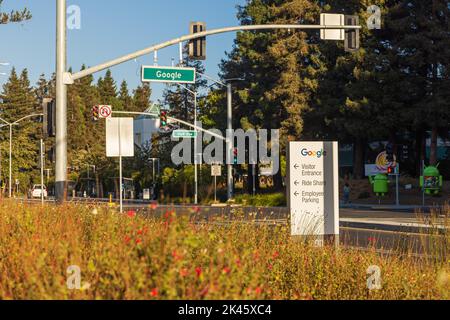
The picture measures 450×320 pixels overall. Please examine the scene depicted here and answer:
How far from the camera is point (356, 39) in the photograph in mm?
22375

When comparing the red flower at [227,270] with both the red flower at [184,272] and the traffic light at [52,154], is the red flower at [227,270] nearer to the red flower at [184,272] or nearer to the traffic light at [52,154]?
the red flower at [184,272]

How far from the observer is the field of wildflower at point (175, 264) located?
19.6 ft

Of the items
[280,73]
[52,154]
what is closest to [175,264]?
[52,154]

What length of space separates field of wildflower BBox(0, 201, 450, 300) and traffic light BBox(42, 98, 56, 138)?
5057 millimetres

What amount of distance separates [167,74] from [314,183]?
1153 centimetres

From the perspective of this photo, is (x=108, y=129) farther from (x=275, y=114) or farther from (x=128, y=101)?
(x=128, y=101)

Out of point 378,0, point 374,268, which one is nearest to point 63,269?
point 374,268

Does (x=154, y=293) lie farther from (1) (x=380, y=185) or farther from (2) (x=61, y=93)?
(1) (x=380, y=185)

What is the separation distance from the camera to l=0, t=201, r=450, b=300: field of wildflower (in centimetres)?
597

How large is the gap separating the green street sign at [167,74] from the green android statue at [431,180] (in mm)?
26272

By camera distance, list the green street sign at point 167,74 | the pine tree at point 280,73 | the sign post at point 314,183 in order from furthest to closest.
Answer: the pine tree at point 280,73, the green street sign at point 167,74, the sign post at point 314,183

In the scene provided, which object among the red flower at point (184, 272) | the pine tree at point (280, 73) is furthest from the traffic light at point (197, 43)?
the pine tree at point (280, 73)

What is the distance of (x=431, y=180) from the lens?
47.5 metres
